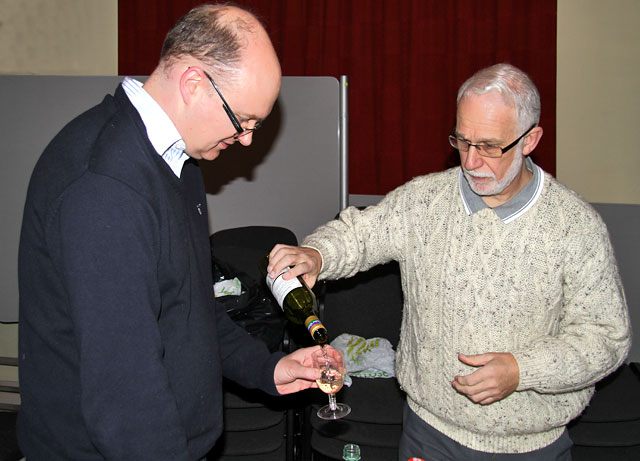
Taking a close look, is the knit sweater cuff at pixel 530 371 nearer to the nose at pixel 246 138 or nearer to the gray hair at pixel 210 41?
the nose at pixel 246 138

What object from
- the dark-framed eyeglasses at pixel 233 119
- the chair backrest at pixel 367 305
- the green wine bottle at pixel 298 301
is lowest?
the chair backrest at pixel 367 305

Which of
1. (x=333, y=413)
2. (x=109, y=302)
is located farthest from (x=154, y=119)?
(x=333, y=413)

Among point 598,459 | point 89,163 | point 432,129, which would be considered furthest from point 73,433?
point 432,129

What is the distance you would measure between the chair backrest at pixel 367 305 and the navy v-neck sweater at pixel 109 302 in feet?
6.55

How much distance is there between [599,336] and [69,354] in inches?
51.8

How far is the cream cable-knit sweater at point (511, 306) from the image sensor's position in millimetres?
1518

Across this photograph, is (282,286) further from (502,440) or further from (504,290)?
(502,440)

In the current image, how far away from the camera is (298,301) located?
1.71 m

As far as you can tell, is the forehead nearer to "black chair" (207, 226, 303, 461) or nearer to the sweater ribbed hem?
the sweater ribbed hem

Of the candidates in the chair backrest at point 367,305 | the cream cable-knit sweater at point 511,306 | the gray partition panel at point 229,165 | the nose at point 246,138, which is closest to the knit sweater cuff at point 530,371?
the cream cable-knit sweater at point 511,306

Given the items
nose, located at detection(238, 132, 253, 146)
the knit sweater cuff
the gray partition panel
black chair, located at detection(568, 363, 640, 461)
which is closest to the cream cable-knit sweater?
the knit sweater cuff

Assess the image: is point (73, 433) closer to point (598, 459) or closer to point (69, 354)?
point (69, 354)

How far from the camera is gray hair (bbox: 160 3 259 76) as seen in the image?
3.70ft

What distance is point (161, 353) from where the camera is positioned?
1022 mm
